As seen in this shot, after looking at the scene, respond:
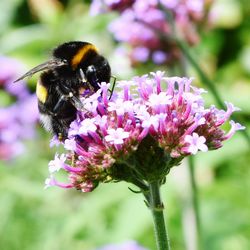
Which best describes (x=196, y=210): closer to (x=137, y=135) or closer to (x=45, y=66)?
(x=45, y=66)

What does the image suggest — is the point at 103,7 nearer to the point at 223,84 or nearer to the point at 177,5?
the point at 177,5

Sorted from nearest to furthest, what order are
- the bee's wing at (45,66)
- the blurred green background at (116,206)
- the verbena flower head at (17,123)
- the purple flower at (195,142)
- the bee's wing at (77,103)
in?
the purple flower at (195,142)
the bee's wing at (77,103)
the bee's wing at (45,66)
the blurred green background at (116,206)
the verbena flower head at (17,123)

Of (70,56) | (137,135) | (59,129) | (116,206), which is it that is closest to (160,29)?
(116,206)

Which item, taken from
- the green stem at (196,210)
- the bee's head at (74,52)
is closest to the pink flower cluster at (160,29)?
the green stem at (196,210)

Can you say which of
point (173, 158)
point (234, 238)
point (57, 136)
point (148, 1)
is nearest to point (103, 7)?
point (148, 1)

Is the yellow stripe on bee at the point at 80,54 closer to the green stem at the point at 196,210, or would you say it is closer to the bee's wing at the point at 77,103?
the bee's wing at the point at 77,103

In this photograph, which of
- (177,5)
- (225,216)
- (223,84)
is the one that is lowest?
(225,216)

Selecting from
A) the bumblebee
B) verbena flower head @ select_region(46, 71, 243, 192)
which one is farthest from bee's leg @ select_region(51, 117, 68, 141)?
verbena flower head @ select_region(46, 71, 243, 192)
